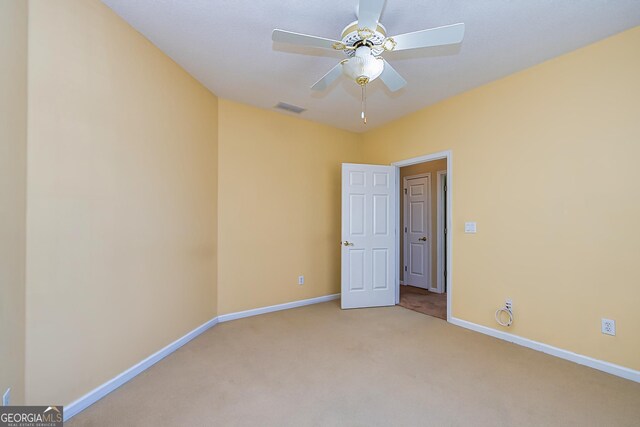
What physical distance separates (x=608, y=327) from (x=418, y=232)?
324cm

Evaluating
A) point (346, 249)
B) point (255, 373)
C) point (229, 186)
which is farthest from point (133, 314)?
point (346, 249)

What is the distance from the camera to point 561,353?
2.56 m

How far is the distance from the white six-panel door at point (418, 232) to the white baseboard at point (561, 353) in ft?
6.54

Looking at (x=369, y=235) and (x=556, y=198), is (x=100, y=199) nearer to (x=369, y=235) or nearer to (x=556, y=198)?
(x=369, y=235)

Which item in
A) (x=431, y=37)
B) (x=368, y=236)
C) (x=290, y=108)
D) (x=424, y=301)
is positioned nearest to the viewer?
(x=431, y=37)

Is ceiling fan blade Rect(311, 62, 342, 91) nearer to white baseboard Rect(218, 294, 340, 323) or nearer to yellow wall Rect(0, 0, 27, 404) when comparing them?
yellow wall Rect(0, 0, 27, 404)

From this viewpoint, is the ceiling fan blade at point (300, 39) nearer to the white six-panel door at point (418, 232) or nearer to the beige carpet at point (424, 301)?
the beige carpet at point (424, 301)

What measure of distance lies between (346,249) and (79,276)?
2.93 metres

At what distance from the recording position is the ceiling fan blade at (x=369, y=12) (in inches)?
59.2

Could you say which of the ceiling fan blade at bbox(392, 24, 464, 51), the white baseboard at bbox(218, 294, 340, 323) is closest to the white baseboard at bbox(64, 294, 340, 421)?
the white baseboard at bbox(218, 294, 340, 323)

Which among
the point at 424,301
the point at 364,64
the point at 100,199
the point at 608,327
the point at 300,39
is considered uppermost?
the point at 300,39

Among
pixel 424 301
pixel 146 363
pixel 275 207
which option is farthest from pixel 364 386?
pixel 424 301

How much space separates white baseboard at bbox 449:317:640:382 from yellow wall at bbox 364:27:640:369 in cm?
5

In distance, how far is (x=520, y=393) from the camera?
2031 millimetres
